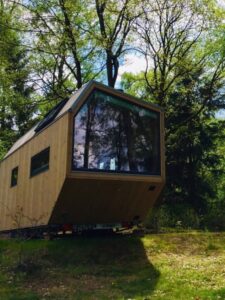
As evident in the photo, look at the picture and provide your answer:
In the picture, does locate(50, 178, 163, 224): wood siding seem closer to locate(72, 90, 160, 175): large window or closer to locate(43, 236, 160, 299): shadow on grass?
locate(72, 90, 160, 175): large window

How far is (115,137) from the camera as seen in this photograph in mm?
11695

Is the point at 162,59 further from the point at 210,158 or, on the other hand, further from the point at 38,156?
the point at 38,156

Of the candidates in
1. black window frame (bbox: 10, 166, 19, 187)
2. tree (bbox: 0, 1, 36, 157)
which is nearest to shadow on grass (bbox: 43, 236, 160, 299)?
black window frame (bbox: 10, 166, 19, 187)

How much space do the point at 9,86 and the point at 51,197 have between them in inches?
547

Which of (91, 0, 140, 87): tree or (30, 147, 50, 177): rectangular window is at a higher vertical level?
(91, 0, 140, 87): tree

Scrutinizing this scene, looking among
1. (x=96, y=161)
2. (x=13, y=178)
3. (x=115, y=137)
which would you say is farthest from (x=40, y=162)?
(x=13, y=178)

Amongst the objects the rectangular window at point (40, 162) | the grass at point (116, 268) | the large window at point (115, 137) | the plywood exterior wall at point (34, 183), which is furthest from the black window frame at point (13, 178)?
the large window at point (115, 137)

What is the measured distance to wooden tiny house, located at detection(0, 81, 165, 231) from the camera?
10.9 metres

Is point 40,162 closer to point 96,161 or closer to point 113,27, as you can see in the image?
point 96,161

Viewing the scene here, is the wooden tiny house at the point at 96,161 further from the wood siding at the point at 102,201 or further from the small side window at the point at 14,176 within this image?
the small side window at the point at 14,176

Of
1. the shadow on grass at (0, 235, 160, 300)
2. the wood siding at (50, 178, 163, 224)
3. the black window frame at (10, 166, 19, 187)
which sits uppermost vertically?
the black window frame at (10, 166, 19, 187)

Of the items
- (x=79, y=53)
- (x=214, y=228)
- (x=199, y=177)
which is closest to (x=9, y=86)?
(x=79, y=53)

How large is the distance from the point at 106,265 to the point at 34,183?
3.60 m

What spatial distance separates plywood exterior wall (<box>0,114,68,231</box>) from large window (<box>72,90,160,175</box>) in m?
0.52
